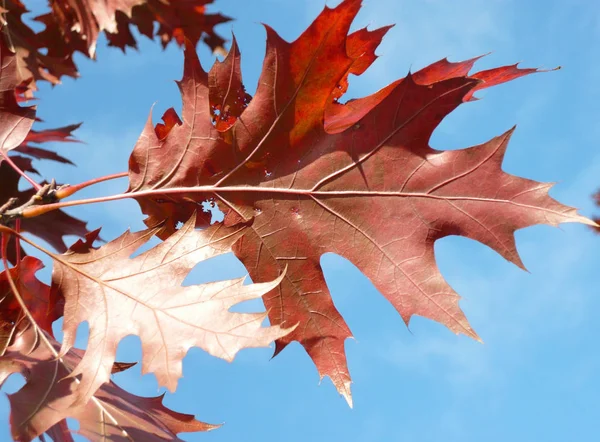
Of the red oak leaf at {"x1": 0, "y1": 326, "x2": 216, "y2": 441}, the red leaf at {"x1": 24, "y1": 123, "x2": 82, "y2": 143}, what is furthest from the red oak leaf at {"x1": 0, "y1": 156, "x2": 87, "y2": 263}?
the red oak leaf at {"x1": 0, "y1": 326, "x2": 216, "y2": 441}

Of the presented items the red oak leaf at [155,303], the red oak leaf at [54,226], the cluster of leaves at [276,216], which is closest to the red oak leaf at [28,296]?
the cluster of leaves at [276,216]

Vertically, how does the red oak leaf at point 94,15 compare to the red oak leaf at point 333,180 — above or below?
above

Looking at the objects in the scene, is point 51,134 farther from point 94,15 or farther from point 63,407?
point 63,407

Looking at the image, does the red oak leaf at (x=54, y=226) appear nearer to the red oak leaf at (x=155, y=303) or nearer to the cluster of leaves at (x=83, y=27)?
the cluster of leaves at (x=83, y=27)

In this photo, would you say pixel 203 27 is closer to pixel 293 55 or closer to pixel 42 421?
pixel 293 55

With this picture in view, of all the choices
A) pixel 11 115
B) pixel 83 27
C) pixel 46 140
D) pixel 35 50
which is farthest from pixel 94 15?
pixel 46 140

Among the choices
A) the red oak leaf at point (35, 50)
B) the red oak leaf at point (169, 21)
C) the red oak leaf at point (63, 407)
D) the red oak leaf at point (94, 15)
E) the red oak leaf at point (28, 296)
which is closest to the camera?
the red oak leaf at point (63, 407)

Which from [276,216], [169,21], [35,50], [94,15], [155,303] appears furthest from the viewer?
[169,21]
